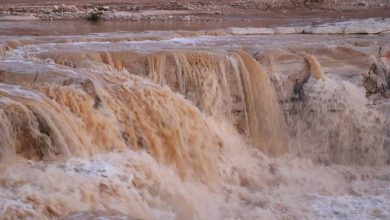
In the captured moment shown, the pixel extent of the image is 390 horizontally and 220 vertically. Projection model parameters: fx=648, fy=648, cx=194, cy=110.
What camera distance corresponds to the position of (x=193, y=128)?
22.6ft

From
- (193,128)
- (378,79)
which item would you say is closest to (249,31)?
(378,79)

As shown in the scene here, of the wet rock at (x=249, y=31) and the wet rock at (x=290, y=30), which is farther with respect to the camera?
the wet rock at (x=290, y=30)

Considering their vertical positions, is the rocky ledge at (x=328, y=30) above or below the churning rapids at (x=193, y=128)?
above

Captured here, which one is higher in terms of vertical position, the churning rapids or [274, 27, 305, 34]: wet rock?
[274, 27, 305, 34]: wet rock

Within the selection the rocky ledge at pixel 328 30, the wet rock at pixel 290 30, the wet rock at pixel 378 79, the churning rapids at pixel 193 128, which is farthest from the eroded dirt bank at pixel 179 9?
the wet rock at pixel 378 79

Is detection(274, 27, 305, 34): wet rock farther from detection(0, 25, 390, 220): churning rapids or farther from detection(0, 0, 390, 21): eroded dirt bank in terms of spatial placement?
detection(0, 0, 390, 21): eroded dirt bank

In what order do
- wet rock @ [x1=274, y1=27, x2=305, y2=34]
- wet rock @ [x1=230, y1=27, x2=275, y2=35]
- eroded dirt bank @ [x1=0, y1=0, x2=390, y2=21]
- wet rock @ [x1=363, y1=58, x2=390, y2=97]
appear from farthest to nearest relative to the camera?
1. eroded dirt bank @ [x1=0, y1=0, x2=390, y2=21]
2. wet rock @ [x1=274, y1=27, x2=305, y2=34]
3. wet rock @ [x1=230, y1=27, x2=275, y2=35]
4. wet rock @ [x1=363, y1=58, x2=390, y2=97]

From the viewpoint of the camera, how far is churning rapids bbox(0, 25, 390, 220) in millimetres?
5207

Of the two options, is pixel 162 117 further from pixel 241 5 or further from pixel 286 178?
pixel 241 5

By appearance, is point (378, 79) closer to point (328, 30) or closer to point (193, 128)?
point (328, 30)

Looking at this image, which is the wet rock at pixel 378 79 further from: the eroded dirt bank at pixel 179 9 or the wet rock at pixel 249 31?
the eroded dirt bank at pixel 179 9

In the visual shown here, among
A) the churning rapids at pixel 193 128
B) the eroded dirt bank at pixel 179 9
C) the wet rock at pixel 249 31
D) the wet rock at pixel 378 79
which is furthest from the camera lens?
the eroded dirt bank at pixel 179 9

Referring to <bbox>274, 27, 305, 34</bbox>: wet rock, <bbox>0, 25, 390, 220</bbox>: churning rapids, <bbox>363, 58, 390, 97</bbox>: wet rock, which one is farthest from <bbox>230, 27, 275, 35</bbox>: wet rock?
<bbox>363, 58, 390, 97</bbox>: wet rock

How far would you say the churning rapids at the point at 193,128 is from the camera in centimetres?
521
